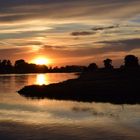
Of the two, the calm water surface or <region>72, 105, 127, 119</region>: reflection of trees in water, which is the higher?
<region>72, 105, 127, 119</region>: reflection of trees in water

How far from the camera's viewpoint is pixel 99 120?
4022 cm

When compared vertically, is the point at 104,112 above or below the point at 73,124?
above

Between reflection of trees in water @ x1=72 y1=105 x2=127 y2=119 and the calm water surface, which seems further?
reflection of trees in water @ x1=72 y1=105 x2=127 y2=119

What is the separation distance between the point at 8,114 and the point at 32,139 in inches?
653

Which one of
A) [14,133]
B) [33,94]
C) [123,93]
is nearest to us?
[14,133]

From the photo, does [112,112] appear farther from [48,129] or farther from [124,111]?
[48,129]

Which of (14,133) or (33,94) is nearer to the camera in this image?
(14,133)

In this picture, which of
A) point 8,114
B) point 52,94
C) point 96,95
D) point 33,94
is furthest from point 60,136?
point 33,94

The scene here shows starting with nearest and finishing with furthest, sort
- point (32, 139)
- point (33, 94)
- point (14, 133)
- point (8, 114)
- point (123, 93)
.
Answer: point (32, 139) → point (14, 133) → point (8, 114) → point (123, 93) → point (33, 94)

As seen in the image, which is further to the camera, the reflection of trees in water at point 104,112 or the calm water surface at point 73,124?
the reflection of trees in water at point 104,112

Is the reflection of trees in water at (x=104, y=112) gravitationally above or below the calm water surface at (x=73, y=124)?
above

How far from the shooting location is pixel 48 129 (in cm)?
3484

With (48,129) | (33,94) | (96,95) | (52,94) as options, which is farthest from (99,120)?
(33,94)

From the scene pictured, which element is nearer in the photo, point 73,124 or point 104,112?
point 73,124
